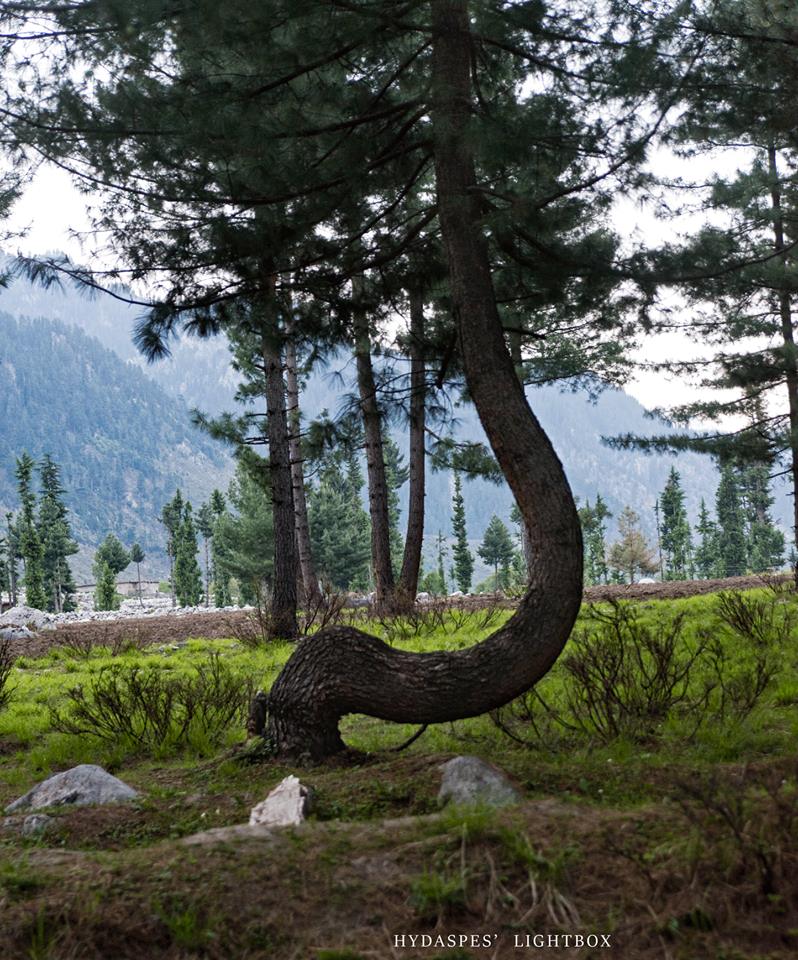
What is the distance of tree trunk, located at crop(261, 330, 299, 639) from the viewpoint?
10.1 metres

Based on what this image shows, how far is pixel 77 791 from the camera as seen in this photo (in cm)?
405

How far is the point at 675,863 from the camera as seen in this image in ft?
7.80

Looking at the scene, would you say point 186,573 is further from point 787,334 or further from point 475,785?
point 475,785

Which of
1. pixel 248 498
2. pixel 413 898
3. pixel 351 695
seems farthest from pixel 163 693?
pixel 248 498

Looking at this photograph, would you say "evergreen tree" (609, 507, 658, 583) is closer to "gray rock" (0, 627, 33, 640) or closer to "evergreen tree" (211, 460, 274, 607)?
"evergreen tree" (211, 460, 274, 607)

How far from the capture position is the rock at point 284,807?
3.16 metres

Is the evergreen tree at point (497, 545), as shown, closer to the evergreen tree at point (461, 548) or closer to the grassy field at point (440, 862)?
the evergreen tree at point (461, 548)

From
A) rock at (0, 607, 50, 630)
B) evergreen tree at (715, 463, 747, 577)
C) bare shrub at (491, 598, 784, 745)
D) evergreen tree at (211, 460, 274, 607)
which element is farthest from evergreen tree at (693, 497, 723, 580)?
bare shrub at (491, 598, 784, 745)

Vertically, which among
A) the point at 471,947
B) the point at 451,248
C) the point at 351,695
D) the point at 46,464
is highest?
the point at 46,464

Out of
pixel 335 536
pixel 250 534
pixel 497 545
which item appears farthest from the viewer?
pixel 497 545

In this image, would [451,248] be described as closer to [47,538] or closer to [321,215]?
[321,215]

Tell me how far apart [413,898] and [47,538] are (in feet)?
197

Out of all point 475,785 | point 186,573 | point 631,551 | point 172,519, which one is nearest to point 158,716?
point 475,785

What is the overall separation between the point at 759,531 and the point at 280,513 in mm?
50703
